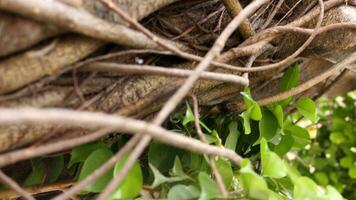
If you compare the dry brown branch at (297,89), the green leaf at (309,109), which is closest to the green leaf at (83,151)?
the dry brown branch at (297,89)

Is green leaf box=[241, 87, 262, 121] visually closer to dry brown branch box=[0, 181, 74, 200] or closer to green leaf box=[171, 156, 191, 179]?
green leaf box=[171, 156, 191, 179]

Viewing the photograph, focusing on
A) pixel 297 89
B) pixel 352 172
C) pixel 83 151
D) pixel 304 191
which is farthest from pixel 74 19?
pixel 352 172

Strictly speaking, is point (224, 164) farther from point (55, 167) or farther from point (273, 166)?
point (55, 167)

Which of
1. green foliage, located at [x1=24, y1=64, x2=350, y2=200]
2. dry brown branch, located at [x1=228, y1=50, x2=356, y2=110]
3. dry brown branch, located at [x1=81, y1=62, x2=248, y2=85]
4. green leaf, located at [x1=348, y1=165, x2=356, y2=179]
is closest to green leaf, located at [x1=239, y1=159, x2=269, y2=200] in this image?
green foliage, located at [x1=24, y1=64, x2=350, y2=200]

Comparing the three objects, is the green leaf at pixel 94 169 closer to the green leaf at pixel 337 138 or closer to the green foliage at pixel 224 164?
the green foliage at pixel 224 164

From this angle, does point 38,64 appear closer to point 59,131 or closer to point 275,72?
point 59,131
